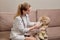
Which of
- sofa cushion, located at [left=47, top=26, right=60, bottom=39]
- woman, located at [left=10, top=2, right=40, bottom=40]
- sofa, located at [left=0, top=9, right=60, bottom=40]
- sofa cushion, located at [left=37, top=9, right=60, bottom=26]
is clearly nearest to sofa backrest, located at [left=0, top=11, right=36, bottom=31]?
sofa, located at [left=0, top=9, right=60, bottom=40]

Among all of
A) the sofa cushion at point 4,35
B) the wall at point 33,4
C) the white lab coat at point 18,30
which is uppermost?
the wall at point 33,4

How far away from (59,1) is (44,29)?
119cm

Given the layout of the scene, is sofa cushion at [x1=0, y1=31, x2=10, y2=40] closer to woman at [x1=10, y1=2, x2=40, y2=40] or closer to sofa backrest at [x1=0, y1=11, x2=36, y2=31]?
sofa backrest at [x1=0, y1=11, x2=36, y2=31]

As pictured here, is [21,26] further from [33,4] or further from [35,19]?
[33,4]

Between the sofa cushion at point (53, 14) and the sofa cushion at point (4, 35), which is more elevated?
the sofa cushion at point (53, 14)

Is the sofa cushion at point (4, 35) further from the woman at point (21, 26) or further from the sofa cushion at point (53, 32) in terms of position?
the sofa cushion at point (53, 32)

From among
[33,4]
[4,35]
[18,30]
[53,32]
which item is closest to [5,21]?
[4,35]

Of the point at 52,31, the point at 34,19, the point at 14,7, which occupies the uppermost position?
the point at 14,7

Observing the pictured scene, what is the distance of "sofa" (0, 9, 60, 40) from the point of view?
2.62 meters

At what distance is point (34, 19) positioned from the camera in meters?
2.91

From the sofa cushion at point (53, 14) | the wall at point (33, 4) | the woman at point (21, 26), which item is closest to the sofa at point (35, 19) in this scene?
the sofa cushion at point (53, 14)

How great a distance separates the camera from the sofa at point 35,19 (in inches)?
103

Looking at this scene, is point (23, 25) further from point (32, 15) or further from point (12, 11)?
point (12, 11)

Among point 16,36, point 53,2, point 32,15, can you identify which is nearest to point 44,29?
point 16,36
